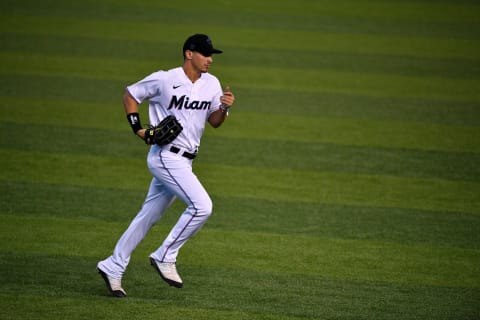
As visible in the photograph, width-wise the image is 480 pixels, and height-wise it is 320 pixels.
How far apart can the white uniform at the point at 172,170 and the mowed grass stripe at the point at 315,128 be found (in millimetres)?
4531

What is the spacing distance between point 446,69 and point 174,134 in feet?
29.0

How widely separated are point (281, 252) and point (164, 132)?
1.90 meters

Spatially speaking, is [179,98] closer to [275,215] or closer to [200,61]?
[200,61]

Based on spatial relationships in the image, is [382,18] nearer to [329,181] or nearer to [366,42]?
[366,42]

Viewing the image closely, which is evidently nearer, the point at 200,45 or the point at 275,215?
the point at 200,45

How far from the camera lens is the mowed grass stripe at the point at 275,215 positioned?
808 cm

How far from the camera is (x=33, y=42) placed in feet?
47.4

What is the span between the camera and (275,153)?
10.4m

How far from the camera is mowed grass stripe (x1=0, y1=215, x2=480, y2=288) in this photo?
23.4 feet

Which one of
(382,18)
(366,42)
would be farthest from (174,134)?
(382,18)

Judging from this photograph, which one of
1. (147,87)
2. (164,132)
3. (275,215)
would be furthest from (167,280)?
(275,215)

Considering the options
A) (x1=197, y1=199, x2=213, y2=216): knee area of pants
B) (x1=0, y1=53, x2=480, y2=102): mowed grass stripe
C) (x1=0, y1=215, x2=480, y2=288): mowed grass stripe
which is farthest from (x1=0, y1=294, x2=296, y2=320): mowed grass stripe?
(x1=0, y1=53, x2=480, y2=102): mowed grass stripe

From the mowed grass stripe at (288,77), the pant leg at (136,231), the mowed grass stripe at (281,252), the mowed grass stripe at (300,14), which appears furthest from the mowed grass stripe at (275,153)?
the mowed grass stripe at (300,14)

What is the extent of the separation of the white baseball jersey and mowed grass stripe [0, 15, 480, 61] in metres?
8.66
